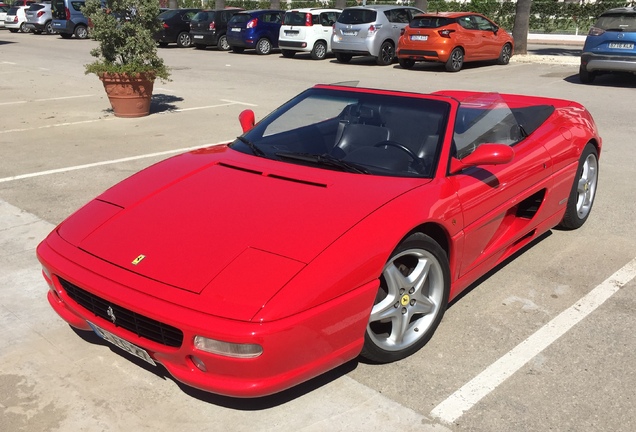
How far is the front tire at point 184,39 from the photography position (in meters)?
26.5

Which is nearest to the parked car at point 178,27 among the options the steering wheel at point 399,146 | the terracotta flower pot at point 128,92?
the terracotta flower pot at point 128,92

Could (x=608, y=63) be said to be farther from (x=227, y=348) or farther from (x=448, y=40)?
(x=227, y=348)

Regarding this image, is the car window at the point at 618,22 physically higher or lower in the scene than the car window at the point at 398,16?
higher

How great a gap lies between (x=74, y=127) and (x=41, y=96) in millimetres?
3985

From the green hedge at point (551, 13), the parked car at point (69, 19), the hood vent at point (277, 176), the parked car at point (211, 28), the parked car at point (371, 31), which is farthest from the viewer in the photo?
the green hedge at point (551, 13)

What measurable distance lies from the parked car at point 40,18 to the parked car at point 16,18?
3.69ft

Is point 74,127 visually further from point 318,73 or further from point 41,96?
point 318,73

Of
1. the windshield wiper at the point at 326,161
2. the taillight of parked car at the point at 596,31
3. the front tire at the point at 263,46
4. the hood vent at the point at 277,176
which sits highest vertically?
the windshield wiper at the point at 326,161

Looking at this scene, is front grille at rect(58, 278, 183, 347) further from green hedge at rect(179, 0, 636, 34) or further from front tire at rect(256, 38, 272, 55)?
green hedge at rect(179, 0, 636, 34)

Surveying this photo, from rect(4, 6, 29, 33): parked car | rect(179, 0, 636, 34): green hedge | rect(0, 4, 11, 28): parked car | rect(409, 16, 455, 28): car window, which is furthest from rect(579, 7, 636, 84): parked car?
rect(0, 4, 11, 28): parked car

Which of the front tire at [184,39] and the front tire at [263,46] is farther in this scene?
the front tire at [184,39]

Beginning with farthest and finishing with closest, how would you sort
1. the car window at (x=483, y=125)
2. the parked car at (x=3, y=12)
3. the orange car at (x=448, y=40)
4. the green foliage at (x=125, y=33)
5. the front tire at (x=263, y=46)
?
the parked car at (x=3, y=12) → the front tire at (x=263, y=46) → the orange car at (x=448, y=40) → the green foliage at (x=125, y=33) → the car window at (x=483, y=125)

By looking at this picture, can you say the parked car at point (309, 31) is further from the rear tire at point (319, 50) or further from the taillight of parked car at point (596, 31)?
the taillight of parked car at point (596, 31)

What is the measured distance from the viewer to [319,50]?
2198 centimetres
